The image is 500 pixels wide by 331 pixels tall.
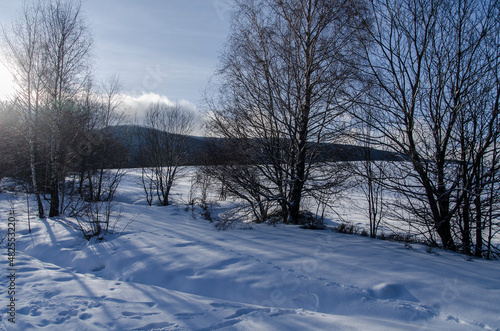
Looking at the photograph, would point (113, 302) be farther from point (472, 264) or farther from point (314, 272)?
point (472, 264)

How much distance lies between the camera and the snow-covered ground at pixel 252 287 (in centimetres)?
260

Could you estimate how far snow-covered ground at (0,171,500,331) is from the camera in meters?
2.60

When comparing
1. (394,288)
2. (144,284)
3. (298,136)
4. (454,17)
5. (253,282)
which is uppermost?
(454,17)

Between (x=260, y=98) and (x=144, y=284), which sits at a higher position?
(x=260, y=98)

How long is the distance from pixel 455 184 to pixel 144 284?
5.85 m

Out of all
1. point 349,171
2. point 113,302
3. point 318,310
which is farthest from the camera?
point 349,171

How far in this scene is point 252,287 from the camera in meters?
3.40

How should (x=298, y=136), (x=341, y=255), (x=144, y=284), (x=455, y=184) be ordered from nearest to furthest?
(x=144, y=284)
(x=341, y=255)
(x=455, y=184)
(x=298, y=136)

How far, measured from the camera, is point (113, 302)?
3.07 meters

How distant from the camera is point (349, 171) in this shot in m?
6.44

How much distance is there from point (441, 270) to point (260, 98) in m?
5.46

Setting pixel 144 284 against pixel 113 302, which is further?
pixel 144 284

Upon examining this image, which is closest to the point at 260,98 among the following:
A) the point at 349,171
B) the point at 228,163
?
the point at 228,163

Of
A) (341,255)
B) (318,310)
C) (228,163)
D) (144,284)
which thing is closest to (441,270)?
(341,255)
